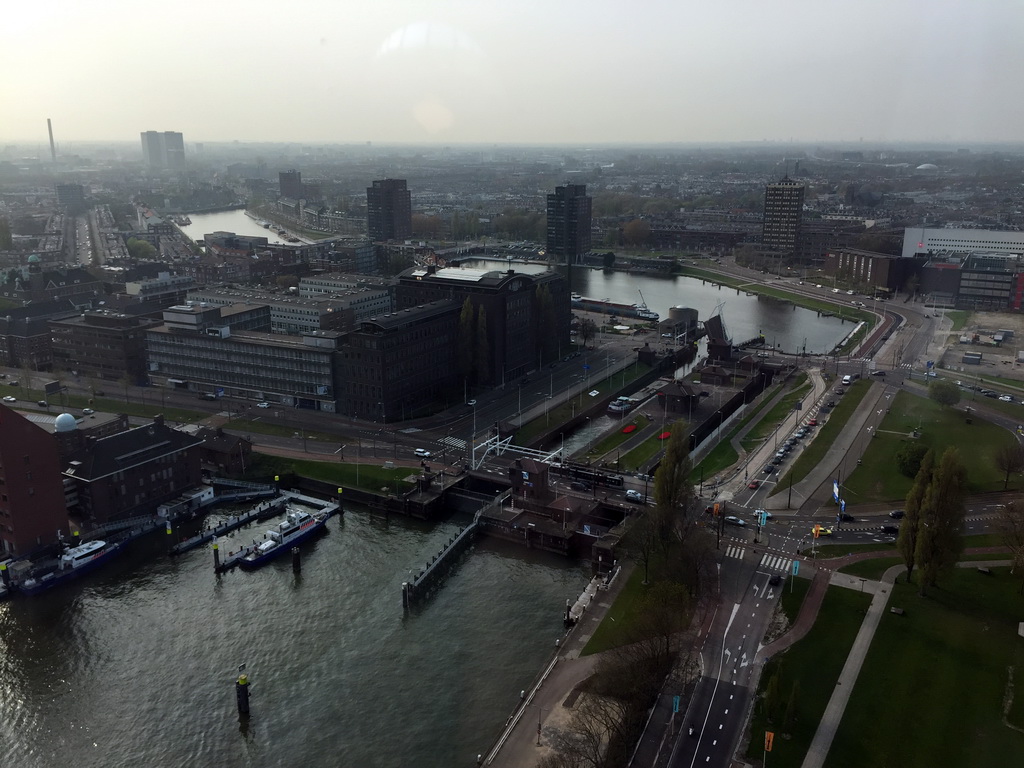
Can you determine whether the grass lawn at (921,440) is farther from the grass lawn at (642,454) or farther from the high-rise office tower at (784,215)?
the high-rise office tower at (784,215)

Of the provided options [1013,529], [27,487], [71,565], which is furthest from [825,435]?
[27,487]

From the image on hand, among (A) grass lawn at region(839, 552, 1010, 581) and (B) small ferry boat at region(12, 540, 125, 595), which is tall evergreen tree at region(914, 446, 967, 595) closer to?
(A) grass lawn at region(839, 552, 1010, 581)

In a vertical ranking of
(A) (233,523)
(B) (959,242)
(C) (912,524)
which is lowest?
(A) (233,523)

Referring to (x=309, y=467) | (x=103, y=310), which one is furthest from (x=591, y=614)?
(x=103, y=310)

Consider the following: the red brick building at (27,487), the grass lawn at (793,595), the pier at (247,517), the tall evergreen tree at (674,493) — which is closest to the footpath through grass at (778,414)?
the tall evergreen tree at (674,493)

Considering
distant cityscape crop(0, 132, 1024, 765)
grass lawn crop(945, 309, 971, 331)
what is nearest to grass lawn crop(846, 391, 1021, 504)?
distant cityscape crop(0, 132, 1024, 765)

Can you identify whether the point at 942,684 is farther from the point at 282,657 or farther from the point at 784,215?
the point at 784,215

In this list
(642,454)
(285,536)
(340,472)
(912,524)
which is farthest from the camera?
(642,454)
